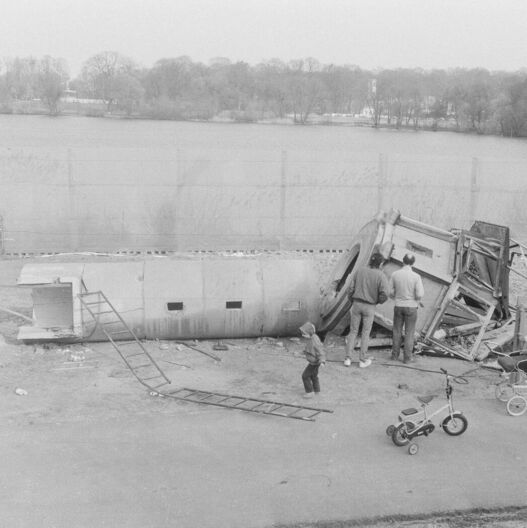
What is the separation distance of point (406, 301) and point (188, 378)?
308cm

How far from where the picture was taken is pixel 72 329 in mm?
9984

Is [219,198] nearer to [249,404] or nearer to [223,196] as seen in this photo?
[223,196]

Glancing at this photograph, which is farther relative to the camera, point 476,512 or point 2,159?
point 2,159

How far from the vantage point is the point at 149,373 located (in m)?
9.10

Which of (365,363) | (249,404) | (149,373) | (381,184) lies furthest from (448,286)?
(381,184)

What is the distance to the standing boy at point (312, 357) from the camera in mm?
8227

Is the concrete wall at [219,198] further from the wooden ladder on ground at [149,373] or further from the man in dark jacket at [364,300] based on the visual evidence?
the man in dark jacket at [364,300]

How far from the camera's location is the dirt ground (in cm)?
798

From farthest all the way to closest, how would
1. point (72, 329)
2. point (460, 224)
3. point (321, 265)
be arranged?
point (460, 224)
point (321, 265)
point (72, 329)

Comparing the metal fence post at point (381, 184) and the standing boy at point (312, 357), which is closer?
the standing boy at point (312, 357)

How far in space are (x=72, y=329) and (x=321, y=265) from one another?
584 cm

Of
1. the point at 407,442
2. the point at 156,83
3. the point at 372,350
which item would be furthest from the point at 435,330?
the point at 156,83

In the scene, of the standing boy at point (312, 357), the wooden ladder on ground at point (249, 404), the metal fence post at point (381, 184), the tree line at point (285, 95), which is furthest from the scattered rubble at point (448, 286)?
the tree line at point (285, 95)

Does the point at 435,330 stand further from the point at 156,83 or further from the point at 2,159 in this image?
the point at 156,83
